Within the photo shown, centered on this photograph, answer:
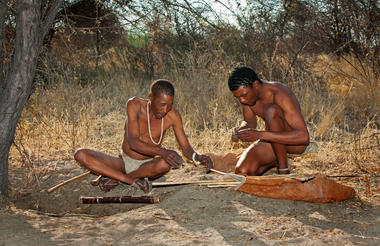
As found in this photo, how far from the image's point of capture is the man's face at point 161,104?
3.29 meters

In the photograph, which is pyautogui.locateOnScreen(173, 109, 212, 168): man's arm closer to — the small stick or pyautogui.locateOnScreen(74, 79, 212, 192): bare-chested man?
pyautogui.locateOnScreen(74, 79, 212, 192): bare-chested man

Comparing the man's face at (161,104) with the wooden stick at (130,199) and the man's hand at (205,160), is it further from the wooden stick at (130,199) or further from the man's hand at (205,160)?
the wooden stick at (130,199)

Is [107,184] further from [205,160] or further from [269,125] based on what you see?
[269,125]

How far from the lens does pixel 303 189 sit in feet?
9.93

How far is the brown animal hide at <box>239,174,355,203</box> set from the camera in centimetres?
301

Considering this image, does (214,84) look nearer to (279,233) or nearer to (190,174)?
(190,174)

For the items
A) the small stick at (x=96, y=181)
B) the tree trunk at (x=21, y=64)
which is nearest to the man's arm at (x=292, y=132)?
the small stick at (x=96, y=181)

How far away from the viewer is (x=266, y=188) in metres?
3.13

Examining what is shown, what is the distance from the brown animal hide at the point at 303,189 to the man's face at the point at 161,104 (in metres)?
0.87

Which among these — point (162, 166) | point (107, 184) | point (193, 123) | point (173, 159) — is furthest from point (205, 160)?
point (193, 123)

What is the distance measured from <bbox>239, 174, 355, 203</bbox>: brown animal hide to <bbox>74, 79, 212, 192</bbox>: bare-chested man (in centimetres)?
52

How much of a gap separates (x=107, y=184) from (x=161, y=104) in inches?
37.2

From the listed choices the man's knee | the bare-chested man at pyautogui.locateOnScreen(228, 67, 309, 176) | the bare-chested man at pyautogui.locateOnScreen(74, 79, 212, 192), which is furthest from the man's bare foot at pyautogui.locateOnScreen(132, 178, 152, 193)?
the bare-chested man at pyautogui.locateOnScreen(228, 67, 309, 176)

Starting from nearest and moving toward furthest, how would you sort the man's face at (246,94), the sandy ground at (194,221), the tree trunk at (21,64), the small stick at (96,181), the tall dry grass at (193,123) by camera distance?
the sandy ground at (194,221)
the tree trunk at (21,64)
the man's face at (246,94)
the small stick at (96,181)
the tall dry grass at (193,123)
